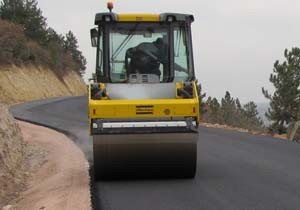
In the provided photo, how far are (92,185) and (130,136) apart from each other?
54.4 inches

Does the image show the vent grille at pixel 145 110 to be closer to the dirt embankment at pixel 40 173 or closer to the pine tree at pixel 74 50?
the dirt embankment at pixel 40 173

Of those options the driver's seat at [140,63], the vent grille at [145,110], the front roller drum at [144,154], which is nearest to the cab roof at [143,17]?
the driver's seat at [140,63]

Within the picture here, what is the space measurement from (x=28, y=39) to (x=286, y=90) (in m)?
30.0

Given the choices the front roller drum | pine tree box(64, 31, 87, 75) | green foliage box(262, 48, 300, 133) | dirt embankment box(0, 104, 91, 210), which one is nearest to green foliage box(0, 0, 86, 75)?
pine tree box(64, 31, 87, 75)

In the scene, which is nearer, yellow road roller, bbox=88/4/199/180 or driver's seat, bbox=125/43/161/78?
yellow road roller, bbox=88/4/199/180

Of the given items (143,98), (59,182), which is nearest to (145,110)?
(143,98)

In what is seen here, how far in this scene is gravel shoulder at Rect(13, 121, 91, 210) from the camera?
32.0 feet

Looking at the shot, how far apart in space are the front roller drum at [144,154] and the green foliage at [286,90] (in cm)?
3763

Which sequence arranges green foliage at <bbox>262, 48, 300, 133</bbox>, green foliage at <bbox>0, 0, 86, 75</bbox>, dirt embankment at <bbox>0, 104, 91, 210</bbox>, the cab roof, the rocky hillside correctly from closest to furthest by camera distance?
dirt embankment at <bbox>0, 104, 91, 210</bbox>
the cab roof
the rocky hillside
green foliage at <bbox>262, 48, 300, 133</bbox>
green foliage at <bbox>0, 0, 86, 75</bbox>

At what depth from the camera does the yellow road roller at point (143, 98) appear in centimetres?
1020

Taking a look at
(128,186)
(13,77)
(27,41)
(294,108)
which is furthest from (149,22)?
(27,41)

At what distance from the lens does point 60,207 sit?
9312 millimetres

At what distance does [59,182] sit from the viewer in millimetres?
12047

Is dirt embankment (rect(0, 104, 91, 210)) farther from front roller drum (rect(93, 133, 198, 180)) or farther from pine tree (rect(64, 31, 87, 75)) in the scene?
pine tree (rect(64, 31, 87, 75))
